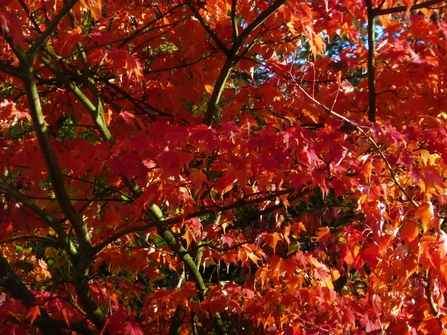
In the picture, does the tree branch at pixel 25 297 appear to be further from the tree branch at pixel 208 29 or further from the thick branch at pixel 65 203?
the tree branch at pixel 208 29

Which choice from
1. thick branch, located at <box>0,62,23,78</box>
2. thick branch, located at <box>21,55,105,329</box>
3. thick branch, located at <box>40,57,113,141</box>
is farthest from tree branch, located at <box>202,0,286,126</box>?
thick branch, located at <box>0,62,23,78</box>

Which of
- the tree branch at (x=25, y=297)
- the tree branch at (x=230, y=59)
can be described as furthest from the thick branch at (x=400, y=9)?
the tree branch at (x=25, y=297)

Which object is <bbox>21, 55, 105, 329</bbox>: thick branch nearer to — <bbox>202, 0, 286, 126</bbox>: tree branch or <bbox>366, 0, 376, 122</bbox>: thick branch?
<bbox>202, 0, 286, 126</bbox>: tree branch

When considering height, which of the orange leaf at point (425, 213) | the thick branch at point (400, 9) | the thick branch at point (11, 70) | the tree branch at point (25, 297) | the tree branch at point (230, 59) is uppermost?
the thick branch at point (11, 70)

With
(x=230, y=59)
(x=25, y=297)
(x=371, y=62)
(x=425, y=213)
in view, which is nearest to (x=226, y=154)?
(x=230, y=59)

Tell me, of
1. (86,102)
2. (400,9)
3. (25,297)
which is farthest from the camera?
(25,297)

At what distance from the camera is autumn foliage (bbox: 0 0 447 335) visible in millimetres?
2521

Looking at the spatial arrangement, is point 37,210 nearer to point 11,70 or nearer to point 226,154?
point 11,70

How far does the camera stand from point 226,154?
272cm

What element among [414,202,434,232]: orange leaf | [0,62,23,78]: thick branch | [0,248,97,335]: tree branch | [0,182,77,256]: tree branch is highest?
[0,62,23,78]: thick branch

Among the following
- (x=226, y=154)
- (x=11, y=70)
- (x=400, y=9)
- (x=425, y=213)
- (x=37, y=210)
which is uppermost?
(x=11, y=70)

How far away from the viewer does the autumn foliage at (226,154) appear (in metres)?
2.52

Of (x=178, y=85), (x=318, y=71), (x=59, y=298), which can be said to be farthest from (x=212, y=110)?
(x=59, y=298)

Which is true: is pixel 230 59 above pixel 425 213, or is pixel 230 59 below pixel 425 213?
above
